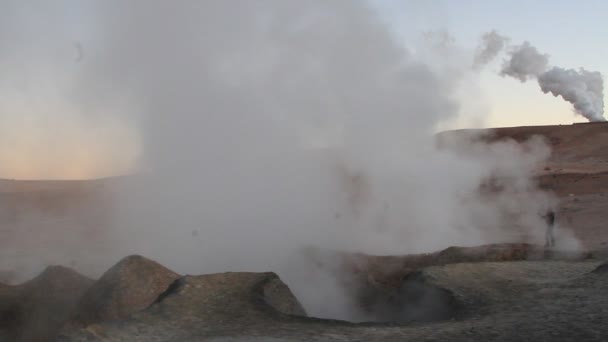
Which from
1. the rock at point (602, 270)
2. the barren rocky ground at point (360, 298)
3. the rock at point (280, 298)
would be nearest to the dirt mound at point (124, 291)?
the barren rocky ground at point (360, 298)

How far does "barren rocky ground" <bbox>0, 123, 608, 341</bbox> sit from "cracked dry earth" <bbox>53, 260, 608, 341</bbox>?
10mm

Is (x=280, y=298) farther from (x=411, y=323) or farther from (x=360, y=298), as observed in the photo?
(x=360, y=298)

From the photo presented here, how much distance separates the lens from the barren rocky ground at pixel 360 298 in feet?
18.1

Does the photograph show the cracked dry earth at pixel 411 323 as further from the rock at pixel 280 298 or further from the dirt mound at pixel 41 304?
the dirt mound at pixel 41 304

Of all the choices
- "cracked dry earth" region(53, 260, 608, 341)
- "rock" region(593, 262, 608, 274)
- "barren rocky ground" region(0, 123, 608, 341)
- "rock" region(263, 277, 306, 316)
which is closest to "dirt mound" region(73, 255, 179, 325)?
"barren rocky ground" region(0, 123, 608, 341)

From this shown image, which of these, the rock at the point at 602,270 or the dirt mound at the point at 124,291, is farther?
the rock at the point at 602,270

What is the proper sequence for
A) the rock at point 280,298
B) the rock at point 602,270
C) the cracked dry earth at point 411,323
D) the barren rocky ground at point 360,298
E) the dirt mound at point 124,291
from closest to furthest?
the cracked dry earth at point 411,323, the barren rocky ground at point 360,298, the dirt mound at point 124,291, the rock at point 280,298, the rock at point 602,270

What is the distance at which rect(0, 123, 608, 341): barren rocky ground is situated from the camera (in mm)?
5527

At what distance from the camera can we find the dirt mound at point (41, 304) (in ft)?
22.6

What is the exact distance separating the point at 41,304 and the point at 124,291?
1.14 metres

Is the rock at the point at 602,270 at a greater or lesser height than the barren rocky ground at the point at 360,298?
greater

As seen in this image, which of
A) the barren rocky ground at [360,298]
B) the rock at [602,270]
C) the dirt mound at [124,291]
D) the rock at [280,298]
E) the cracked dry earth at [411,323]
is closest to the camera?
the cracked dry earth at [411,323]

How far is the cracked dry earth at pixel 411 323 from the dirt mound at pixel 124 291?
30 cm

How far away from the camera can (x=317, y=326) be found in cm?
592
